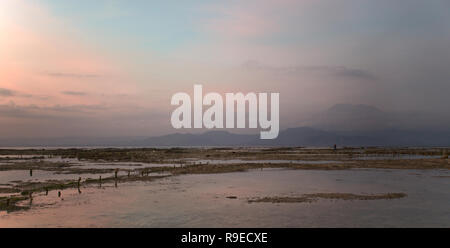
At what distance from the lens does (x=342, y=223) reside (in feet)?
65.5

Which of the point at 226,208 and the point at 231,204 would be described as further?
the point at 231,204

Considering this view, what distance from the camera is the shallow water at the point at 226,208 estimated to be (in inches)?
805

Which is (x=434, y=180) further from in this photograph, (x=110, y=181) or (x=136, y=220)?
(x=110, y=181)

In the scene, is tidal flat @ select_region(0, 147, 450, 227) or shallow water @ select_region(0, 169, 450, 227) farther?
tidal flat @ select_region(0, 147, 450, 227)

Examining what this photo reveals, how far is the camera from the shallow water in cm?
2044

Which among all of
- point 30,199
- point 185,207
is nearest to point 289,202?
point 185,207

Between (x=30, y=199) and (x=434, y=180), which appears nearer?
(x=30, y=199)

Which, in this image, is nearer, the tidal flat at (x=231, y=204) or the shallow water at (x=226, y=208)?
the shallow water at (x=226, y=208)

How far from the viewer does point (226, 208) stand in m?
24.7
